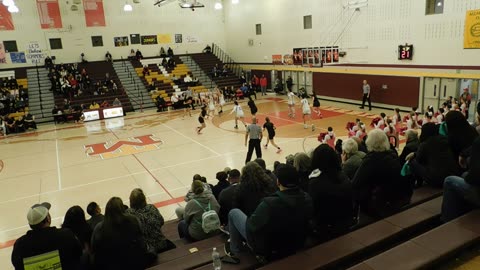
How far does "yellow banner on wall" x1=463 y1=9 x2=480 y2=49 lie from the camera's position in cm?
1590

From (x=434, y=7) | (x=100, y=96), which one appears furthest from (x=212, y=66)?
(x=434, y=7)

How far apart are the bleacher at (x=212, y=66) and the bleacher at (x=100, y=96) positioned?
7888mm

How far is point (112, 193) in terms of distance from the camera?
1049 centimetres

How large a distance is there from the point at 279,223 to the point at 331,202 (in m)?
0.80

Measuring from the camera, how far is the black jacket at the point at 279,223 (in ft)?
11.8

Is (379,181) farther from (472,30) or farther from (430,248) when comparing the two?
(472,30)

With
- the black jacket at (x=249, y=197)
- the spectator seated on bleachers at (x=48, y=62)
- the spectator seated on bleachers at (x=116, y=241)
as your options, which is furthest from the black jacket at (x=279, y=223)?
the spectator seated on bleachers at (x=48, y=62)

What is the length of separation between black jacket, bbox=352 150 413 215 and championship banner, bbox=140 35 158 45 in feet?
105

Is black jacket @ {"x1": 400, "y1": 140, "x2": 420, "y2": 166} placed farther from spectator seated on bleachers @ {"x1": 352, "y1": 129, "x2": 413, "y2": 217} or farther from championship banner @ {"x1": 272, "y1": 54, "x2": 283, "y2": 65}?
championship banner @ {"x1": 272, "y1": 54, "x2": 283, "y2": 65}

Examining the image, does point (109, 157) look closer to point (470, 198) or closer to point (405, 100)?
point (470, 198)

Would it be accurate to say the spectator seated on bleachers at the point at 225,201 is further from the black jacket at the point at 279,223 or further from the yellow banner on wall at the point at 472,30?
the yellow banner on wall at the point at 472,30

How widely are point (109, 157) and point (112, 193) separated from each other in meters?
4.38

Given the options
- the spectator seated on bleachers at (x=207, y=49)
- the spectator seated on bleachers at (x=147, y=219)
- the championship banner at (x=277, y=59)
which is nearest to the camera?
the spectator seated on bleachers at (x=147, y=219)

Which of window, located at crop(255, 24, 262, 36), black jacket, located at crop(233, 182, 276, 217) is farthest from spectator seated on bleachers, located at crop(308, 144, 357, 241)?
window, located at crop(255, 24, 262, 36)
